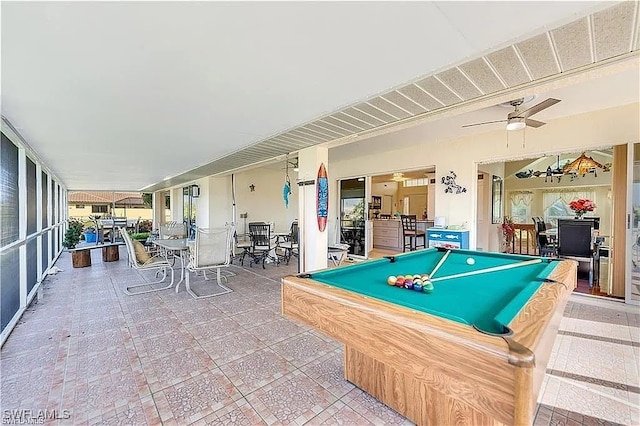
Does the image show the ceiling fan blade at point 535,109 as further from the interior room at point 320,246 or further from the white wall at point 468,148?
the white wall at point 468,148

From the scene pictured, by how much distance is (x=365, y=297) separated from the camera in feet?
4.71

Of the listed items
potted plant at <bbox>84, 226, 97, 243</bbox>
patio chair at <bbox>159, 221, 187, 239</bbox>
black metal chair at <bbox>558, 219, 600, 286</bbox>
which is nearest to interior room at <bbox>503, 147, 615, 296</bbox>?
black metal chair at <bbox>558, 219, 600, 286</bbox>

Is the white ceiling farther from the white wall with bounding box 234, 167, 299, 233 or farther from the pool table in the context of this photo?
the white wall with bounding box 234, 167, 299, 233

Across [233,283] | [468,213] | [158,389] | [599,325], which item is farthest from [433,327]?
[468,213]

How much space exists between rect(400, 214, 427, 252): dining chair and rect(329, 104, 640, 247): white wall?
205cm

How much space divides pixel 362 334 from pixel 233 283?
3.90 m

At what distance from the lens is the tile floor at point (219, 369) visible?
171cm

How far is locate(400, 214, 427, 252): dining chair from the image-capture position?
25.6 feet

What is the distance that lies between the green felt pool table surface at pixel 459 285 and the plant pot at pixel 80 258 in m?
6.72

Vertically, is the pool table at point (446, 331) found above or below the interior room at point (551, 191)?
below

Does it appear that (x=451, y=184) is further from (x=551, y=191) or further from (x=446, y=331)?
(x=551, y=191)

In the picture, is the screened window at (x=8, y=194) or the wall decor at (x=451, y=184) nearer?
the screened window at (x=8, y=194)

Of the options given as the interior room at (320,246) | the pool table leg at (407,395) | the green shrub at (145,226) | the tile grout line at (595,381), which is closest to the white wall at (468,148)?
the interior room at (320,246)

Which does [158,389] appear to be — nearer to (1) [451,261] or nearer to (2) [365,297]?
(2) [365,297]
